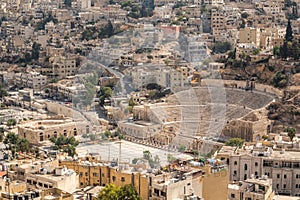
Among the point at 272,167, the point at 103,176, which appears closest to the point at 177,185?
the point at 103,176

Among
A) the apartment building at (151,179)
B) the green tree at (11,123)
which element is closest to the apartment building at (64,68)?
the green tree at (11,123)

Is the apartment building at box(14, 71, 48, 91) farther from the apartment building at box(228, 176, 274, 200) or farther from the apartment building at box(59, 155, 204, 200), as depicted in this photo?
the apartment building at box(228, 176, 274, 200)

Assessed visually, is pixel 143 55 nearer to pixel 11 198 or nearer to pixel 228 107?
pixel 228 107

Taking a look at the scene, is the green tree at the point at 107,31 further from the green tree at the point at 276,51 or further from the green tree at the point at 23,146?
the green tree at the point at 23,146

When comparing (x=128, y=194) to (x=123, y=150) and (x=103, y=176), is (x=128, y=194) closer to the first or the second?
(x=103, y=176)

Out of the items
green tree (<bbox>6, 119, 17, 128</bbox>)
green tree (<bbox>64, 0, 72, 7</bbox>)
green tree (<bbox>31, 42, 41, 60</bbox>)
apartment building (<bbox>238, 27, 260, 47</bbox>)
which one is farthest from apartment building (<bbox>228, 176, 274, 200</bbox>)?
green tree (<bbox>64, 0, 72, 7</bbox>)

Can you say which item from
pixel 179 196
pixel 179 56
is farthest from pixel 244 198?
pixel 179 56
